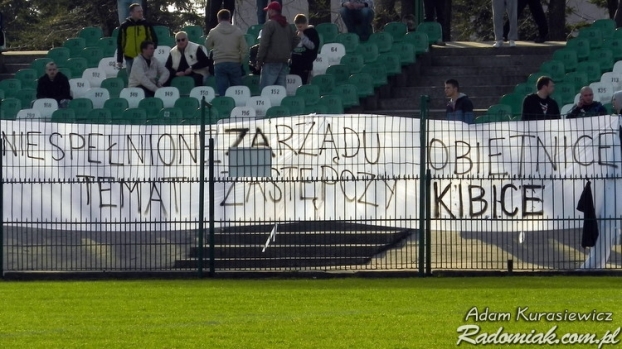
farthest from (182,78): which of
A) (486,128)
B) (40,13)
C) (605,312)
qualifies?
(40,13)

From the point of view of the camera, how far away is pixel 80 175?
1700cm

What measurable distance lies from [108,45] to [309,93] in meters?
6.84

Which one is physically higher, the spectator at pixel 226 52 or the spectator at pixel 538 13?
the spectator at pixel 538 13

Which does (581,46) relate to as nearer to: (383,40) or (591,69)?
(591,69)

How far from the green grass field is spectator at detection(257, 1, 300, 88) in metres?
7.55

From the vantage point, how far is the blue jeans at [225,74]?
23.4 m

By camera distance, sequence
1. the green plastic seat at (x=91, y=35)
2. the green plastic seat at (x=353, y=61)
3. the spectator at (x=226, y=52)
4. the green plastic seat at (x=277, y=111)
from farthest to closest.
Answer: the green plastic seat at (x=91, y=35) → the green plastic seat at (x=353, y=61) → the spectator at (x=226, y=52) → the green plastic seat at (x=277, y=111)

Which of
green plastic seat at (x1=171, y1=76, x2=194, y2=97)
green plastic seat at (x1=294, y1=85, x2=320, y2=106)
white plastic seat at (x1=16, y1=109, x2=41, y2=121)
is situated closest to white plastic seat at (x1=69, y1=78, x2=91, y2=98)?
green plastic seat at (x1=171, y1=76, x2=194, y2=97)

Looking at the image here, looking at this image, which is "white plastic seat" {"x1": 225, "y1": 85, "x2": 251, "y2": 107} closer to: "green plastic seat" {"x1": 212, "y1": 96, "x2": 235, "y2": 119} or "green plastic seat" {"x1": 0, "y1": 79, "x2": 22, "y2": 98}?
"green plastic seat" {"x1": 212, "y1": 96, "x2": 235, "y2": 119}

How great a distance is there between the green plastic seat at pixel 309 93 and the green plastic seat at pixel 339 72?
1886 mm

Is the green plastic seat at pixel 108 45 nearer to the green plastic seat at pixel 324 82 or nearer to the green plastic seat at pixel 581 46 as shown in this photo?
the green plastic seat at pixel 324 82

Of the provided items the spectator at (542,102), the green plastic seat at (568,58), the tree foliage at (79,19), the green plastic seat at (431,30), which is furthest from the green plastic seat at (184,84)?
the tree foliage at (79,19)

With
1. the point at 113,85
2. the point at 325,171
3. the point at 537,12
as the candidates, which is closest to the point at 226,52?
the point at 113,85

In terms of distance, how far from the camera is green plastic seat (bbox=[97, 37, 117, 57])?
90.8 feet
